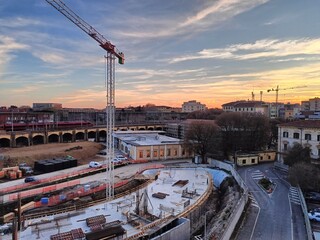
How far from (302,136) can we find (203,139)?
41.1 ft

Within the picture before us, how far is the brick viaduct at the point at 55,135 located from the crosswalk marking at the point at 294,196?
4914 centimetres

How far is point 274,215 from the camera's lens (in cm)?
1920

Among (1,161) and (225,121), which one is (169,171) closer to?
(225,121)

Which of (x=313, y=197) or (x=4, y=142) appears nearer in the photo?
(x=313, y=197)

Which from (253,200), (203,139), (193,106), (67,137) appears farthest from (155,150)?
(193,106)

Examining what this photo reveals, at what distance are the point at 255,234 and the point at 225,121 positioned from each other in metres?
25.9

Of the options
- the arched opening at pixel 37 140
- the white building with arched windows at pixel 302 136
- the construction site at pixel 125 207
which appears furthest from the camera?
the arched opening at pixel 37 140

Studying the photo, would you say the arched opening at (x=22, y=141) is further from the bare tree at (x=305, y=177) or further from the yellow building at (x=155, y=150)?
the bare tree at (x=305, y=177)

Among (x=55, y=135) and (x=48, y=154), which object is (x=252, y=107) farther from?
(x=48, y=154)

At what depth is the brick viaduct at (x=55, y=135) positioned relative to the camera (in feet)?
172

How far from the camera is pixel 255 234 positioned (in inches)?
659

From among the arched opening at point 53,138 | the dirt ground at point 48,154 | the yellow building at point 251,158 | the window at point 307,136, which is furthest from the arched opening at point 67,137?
the window at point 307,136

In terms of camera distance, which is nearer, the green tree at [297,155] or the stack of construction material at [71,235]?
the stack of construction material at [71,235]

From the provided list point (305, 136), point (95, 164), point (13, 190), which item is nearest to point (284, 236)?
point (305, 136)
